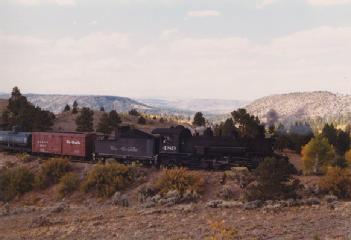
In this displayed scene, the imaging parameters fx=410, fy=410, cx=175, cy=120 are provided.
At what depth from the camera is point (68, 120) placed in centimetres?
9131

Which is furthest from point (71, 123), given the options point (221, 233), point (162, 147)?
point (221, 233)

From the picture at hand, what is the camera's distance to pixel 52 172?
36.5 meters

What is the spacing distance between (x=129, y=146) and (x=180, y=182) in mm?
8033

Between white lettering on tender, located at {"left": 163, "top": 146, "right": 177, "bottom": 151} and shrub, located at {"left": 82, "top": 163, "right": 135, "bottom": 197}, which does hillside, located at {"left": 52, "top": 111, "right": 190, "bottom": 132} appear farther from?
white lettering on tender, located at {"left": 163, "top": 146, "right": 177, "bottom": 151}

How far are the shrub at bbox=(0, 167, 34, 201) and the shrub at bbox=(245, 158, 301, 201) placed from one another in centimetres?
1993

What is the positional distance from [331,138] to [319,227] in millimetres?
50740

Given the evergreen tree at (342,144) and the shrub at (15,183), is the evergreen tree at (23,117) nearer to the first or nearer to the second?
the shrub at (15,183)

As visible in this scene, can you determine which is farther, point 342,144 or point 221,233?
point 342,144

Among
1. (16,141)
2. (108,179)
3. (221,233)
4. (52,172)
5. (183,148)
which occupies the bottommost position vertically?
(221,233)

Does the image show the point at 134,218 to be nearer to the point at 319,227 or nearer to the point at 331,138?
the point at 319,227

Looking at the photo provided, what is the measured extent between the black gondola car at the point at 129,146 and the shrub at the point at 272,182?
1084 cm

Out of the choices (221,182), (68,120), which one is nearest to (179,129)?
(221,182)

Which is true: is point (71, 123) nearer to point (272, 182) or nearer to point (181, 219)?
point (272, 182)

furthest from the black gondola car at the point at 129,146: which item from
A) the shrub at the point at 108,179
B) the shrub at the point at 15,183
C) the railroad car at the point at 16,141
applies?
the railroad car at the point at 16,141
